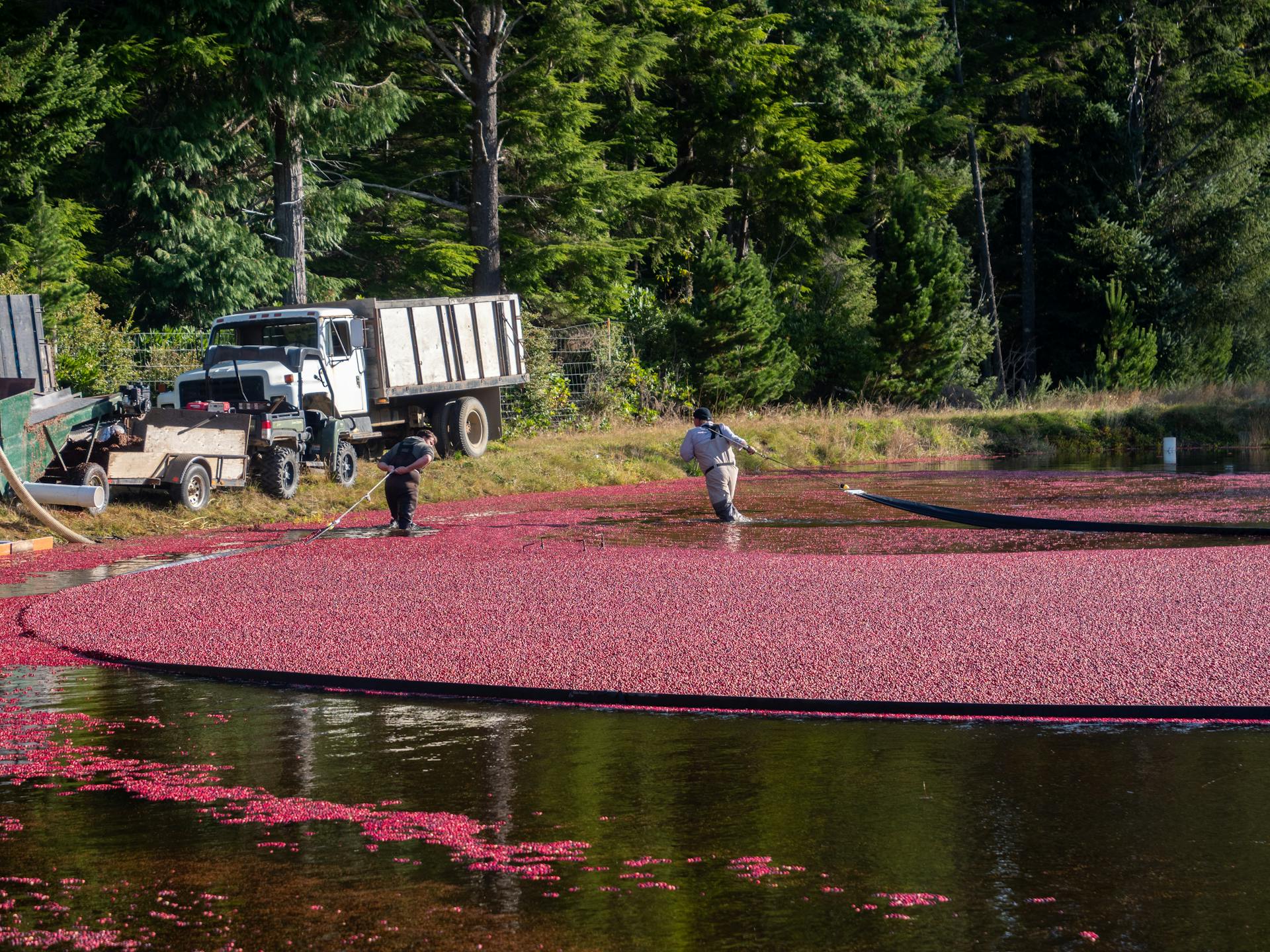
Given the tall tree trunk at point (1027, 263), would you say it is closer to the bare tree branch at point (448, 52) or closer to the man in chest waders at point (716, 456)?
the bare tree branch at point (448, 52)

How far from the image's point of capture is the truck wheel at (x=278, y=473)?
21250 mm

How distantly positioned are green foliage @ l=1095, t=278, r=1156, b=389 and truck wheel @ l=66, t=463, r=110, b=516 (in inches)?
1288

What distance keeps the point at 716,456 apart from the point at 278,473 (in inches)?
260

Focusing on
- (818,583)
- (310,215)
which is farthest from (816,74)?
(818,583)

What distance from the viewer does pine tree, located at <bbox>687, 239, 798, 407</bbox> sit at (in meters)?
35.8

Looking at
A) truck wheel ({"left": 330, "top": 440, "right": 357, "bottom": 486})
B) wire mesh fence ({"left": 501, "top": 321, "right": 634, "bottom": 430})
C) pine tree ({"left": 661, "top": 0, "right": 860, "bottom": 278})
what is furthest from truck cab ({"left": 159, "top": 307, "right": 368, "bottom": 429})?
pine tree ({"left": 661, "top": 0, "right": 860, "bottom": 278})

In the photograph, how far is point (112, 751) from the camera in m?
7.90

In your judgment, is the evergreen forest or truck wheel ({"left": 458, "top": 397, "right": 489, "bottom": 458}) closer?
truck wheel ({"left": 458, "top": 397, "right": 489, "bottom": 458})

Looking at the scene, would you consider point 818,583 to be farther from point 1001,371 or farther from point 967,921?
point 1001,371

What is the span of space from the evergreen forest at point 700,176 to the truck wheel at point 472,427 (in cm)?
582

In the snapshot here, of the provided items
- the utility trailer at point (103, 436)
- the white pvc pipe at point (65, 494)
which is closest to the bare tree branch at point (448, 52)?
the utility trailer at point (103, 436)

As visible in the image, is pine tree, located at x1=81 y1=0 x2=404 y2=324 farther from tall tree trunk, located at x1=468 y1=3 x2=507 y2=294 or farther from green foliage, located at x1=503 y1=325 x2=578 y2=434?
green foliage, located at x1=503 y1=325 x2=578 y2=434

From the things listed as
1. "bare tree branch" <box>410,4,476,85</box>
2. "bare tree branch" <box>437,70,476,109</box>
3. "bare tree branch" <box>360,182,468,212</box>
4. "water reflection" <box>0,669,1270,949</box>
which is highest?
"bare tree branch" <box>410,4,476,85</box>

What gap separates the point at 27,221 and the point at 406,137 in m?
13.5
